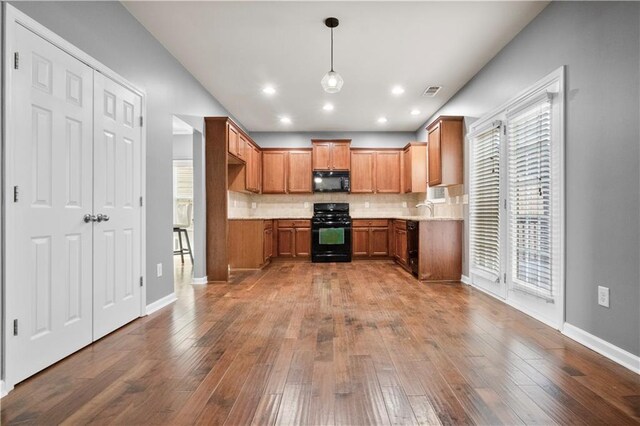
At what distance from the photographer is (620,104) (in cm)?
212

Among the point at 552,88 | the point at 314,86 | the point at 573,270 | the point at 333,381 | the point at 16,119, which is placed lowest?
the point at 333,381

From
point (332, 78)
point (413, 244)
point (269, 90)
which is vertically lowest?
point (413, 244)

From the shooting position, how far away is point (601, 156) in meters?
2.26

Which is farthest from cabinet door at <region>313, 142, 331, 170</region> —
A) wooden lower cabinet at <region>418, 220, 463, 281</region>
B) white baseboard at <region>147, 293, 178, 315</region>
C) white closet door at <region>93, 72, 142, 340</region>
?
white closet door at <region>93, 72, 142, 340</region>

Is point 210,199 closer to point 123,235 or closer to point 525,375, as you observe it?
point 123,235

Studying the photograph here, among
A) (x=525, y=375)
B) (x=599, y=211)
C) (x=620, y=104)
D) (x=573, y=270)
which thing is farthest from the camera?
(x=573, y=270)

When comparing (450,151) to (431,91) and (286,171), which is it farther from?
(286,171)

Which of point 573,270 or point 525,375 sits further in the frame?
point 573,270

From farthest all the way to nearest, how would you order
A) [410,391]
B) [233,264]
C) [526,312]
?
[233,264], [526,312], [410,391]

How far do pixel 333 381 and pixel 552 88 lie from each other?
280 centimetres

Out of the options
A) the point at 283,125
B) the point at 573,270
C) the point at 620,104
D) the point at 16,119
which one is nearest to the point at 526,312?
the point at 573,270

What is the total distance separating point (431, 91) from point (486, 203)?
5.96ft

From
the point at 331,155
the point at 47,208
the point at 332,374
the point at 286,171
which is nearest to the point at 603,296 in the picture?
the point at 332,374

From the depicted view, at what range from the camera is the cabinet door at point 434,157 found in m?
4.77
